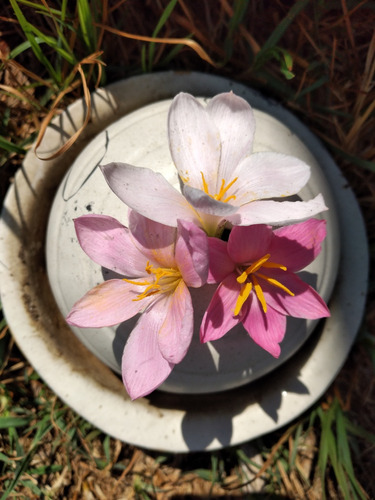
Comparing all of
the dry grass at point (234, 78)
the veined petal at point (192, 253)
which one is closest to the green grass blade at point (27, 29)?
the dry grass at point (234, 78)

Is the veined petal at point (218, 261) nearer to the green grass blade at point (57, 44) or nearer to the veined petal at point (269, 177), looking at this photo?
the veined petal at point (269, 177)

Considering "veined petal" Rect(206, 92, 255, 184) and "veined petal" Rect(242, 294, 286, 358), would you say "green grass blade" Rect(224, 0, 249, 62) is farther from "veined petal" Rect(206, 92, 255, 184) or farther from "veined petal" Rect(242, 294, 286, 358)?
"veined petal" Rect(242, 294, 286, 358)

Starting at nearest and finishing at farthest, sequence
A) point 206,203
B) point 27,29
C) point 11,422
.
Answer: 1. point 206,203
2. point 27,29
3. point 11,422

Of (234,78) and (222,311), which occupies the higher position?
(234,78)

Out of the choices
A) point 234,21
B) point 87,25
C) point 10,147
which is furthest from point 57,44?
point 234,21

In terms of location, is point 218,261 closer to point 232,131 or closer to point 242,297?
point 242,297

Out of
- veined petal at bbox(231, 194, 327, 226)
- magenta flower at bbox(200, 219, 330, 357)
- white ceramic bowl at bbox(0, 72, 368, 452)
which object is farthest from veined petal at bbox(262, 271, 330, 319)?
white ceramic bowl at bbox(0, 72, 368, 452)
